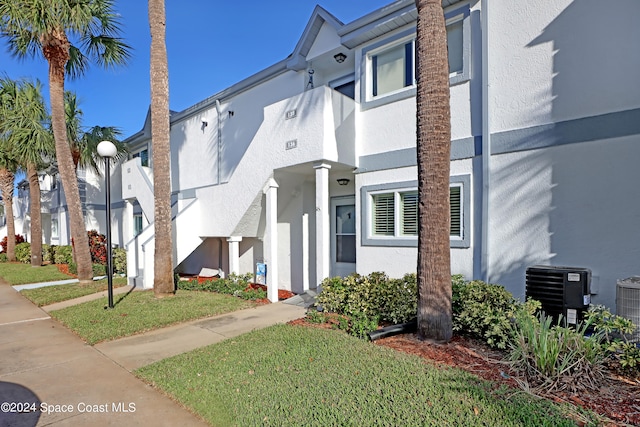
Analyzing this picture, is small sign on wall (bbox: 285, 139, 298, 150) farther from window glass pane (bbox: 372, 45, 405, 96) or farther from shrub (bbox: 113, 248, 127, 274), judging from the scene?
shrub (bbox: 113, 248, 127, 274)

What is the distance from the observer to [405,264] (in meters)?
7.86

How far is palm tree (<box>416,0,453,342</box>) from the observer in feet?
16.9

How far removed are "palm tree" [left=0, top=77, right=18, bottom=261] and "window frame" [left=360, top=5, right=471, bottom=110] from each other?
15.2 meters

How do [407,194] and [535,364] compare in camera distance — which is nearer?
[535,364]

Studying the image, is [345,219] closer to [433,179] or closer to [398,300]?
[398,300]

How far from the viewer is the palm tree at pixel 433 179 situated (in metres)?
5.14

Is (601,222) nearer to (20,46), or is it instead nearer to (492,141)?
(492,141)

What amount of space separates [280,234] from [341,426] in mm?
8257

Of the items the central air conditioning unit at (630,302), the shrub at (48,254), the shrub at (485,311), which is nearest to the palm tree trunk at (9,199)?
the shrub at (48,254)

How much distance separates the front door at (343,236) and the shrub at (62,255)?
49.1 ft

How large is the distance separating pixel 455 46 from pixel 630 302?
558 centimetres

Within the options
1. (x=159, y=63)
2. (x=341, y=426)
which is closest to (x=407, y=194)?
(x=341, y=426)

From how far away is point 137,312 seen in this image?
770 centimetres

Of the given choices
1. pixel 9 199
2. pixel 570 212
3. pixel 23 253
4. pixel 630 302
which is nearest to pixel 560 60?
pixel 570 212
